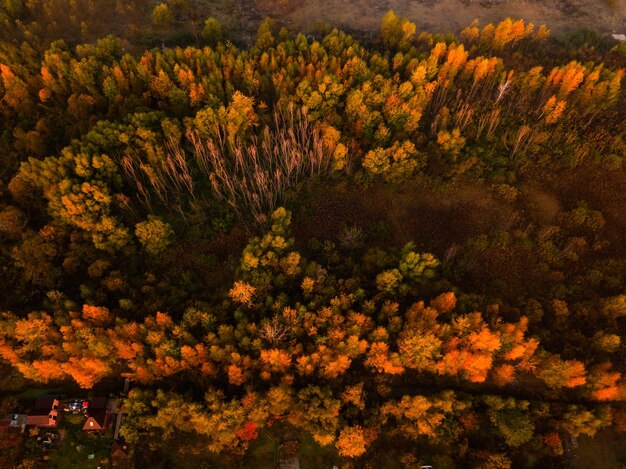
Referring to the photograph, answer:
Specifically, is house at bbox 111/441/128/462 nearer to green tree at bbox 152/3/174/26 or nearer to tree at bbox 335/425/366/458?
tree at bbox 335/425/366/458

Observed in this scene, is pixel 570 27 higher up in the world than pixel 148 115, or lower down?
higher up

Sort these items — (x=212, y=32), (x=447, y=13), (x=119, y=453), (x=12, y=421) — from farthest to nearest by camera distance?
(x=447, y=13), (x=212, y=32), (x=12, y=421), (x=119, y=453)

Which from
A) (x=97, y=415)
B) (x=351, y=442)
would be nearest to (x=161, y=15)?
(x=97, y=415)

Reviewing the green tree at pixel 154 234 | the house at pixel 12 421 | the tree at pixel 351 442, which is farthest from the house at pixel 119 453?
the tree at pixel 351 442

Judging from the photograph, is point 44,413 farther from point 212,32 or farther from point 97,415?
point 212,32

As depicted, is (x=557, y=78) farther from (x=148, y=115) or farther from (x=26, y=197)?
(x=26, y=197)

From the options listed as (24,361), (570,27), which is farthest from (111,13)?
(570,27)

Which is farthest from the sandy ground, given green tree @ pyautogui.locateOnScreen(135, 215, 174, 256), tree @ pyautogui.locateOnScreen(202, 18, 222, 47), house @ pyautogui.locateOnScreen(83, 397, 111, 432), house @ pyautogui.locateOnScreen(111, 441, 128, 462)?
house @ pyautogui.locateOnScreen(111, 441, 128, 462)
